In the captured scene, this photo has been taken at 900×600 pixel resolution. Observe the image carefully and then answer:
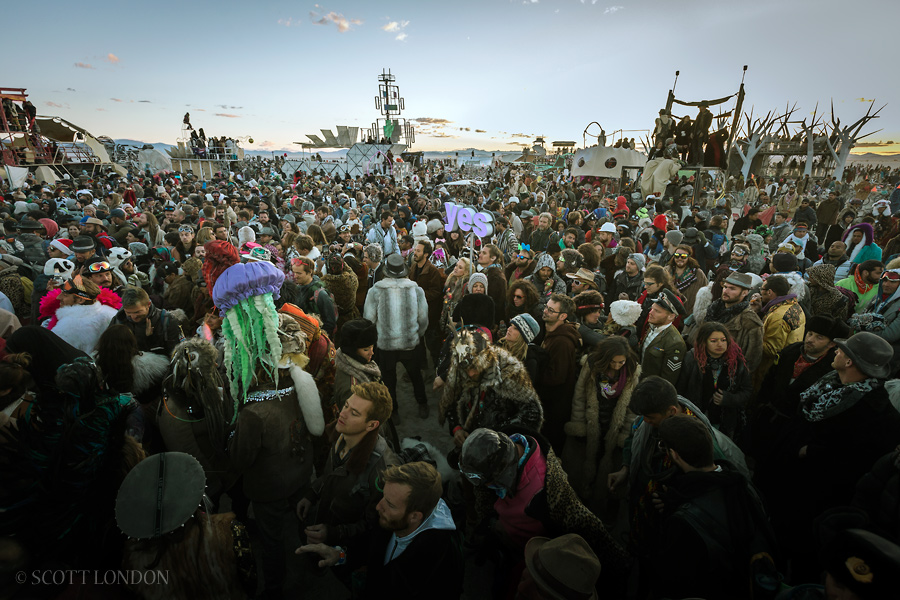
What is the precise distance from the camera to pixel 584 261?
224 inches

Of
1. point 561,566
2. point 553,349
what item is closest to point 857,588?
point 561,566

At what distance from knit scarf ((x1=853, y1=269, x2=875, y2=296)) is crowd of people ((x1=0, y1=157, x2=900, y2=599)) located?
0.02m

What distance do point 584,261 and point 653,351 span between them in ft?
8.19

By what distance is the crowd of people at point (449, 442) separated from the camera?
5.14 ft

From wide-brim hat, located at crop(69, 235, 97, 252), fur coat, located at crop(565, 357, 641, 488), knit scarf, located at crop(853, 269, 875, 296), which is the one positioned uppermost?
wide-brim hat, located at crop(69, 235, 97, 252)

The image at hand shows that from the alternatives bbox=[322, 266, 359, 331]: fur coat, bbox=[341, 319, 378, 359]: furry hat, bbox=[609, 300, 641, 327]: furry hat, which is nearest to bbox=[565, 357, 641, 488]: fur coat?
bbox=[609, 300, 641, 327]: furry hat

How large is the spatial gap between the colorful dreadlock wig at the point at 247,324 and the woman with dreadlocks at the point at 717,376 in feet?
10.9

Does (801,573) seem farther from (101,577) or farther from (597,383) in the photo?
(101,577)

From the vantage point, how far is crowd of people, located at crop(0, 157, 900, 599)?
1565 mm

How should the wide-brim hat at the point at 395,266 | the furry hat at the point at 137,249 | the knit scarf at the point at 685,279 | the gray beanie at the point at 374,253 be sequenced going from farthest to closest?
1. the furry hat at the point at 137,249
2. the gray beanie at the point at 374,253
3. the knit scarf at the point at 685,279
4. the wide-brim hat at the point at 395,266

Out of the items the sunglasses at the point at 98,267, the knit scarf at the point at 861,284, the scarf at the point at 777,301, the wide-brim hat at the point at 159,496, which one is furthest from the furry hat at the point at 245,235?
the knit scarf at the point at 861,284

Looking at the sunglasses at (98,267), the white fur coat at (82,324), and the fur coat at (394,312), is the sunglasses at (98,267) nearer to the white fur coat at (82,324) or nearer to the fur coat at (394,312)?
the white fur coat at (82,324)

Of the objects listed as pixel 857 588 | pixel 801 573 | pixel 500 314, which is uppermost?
pixel 857 588

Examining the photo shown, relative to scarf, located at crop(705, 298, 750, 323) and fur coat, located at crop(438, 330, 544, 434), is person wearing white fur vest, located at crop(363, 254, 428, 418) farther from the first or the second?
scarf, located at crop(705, 298, 750, 323)
